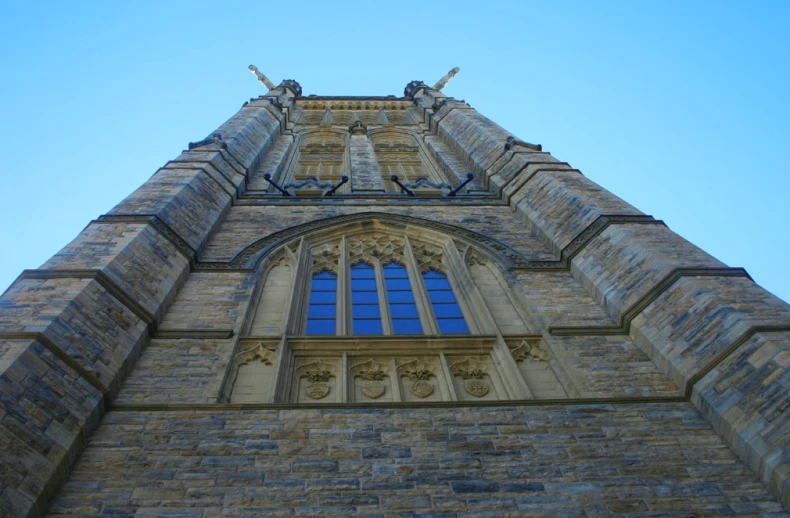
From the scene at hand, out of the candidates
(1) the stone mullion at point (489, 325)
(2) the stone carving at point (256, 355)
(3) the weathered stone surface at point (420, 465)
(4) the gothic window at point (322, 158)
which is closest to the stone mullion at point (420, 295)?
(1) the stone mullion at point (489, 325)

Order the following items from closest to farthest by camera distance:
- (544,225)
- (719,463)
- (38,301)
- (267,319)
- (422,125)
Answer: (719,463) < (38,301) < (267,319) < (544,225) < (422,125)

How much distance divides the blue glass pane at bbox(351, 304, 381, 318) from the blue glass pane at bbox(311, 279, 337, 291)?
0.81 metres

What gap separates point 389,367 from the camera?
7.70 metres

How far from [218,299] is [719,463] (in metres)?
5.97

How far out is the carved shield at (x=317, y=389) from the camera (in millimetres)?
7223

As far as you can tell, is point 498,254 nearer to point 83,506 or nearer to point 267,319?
point 267,319

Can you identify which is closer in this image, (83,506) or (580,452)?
(83,506)

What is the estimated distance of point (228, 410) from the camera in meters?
6.41

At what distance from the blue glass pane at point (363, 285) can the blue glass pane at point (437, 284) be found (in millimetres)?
783

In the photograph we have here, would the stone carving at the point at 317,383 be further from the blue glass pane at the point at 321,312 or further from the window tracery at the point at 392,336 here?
the blue glass pane at the point at 321,312

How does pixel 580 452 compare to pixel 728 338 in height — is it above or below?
below

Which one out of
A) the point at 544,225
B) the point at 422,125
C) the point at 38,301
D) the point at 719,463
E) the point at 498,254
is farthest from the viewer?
the point at 422,125

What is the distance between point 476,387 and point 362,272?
152 inches

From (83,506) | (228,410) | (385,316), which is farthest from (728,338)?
(83,506)
